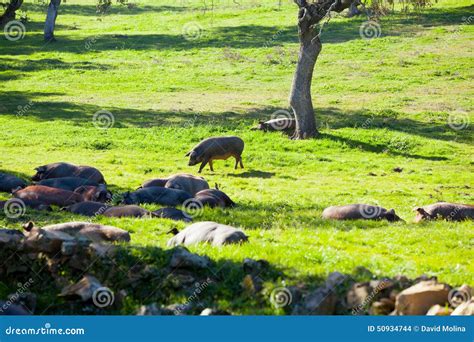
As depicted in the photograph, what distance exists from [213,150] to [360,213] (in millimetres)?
10082

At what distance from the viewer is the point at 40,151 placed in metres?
30.8

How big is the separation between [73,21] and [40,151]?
45.4m

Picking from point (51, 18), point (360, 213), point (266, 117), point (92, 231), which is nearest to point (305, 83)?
point (266, 117)

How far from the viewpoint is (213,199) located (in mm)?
19781

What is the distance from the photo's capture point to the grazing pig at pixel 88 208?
18.1m

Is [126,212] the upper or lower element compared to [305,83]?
upper

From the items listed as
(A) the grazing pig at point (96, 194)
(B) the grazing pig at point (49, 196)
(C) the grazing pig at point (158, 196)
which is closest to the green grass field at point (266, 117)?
(B) the grazing pig at point (49, 196)

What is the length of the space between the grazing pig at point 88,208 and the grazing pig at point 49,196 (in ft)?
2.81

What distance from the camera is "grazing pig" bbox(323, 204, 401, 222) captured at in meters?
18.8

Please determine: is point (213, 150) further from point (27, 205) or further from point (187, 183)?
point (27, 205)

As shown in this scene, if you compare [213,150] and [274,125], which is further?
[274,125]

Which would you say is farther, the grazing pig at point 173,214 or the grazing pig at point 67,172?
the grazing pig at point 67,172

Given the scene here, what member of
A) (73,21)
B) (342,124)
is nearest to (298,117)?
(342,124)

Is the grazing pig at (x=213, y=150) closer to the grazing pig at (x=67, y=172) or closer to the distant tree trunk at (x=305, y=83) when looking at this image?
the grazing pig at (x=67, y=172)
